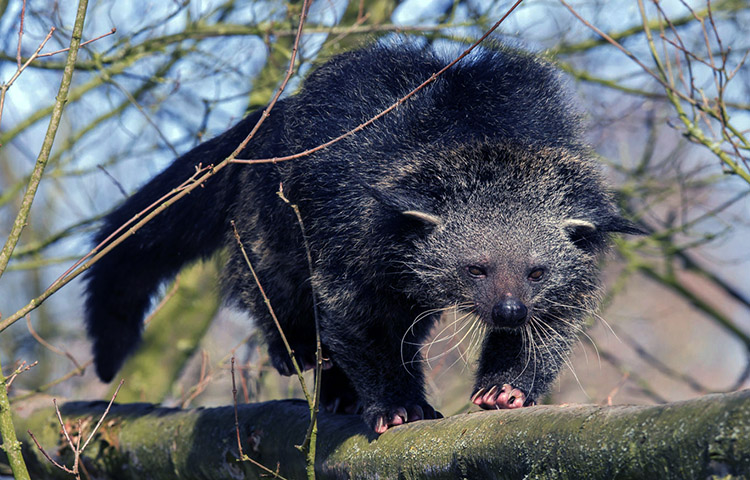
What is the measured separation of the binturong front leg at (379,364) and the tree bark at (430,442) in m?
0.21

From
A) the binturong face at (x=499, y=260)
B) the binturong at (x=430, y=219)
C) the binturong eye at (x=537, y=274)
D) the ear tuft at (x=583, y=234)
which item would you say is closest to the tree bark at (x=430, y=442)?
the binturong at (x=430, y=219)

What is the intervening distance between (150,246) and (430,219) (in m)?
2.22

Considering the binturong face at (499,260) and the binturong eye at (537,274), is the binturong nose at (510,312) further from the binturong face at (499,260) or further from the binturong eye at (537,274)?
the binturong eye at (537,274)

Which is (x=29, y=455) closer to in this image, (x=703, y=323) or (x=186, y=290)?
(x=186, y=290)

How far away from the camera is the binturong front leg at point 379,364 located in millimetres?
4027

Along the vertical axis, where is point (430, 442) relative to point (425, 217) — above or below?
below

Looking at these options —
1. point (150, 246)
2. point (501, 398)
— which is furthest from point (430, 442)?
point (150, 246)

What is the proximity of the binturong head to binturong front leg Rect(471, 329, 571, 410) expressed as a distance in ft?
0.50

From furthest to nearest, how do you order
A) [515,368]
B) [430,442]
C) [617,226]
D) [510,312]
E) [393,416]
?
[515,368], [617,226], [393,416], [510,312], [430,442]

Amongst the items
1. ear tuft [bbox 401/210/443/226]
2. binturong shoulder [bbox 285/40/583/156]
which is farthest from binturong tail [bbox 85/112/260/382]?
ear tuft [bbox 401/210/443/226]

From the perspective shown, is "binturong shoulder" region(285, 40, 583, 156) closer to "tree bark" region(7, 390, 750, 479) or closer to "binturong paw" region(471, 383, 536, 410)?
"binturong paw" region(471, 383, 536, 410)

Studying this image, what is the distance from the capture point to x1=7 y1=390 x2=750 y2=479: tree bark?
210 cm

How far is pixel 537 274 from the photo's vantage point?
3900mm

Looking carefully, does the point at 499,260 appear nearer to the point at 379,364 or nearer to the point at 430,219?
the point at 430,219
